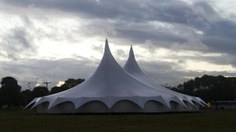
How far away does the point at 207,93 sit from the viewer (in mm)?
84875

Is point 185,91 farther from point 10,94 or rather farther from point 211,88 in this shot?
point 10,94

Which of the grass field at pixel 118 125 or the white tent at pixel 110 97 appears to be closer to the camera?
the grass field at pixel 118 125

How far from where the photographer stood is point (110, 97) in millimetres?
37219

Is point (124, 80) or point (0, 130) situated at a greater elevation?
point (124, 80)

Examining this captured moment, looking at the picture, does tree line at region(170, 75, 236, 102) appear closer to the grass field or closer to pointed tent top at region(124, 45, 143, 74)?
pointed tent top at region(124, 45, 143, 74)

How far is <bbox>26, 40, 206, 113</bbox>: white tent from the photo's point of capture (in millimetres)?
37250

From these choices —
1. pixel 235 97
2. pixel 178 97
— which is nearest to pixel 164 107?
pixel 178 97

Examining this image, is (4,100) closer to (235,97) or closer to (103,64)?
(103,64)

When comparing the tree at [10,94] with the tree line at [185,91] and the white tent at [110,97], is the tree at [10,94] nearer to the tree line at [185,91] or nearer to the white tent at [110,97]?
the tree line at [185,91]

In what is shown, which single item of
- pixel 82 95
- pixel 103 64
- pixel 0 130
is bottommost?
pixel 0 130

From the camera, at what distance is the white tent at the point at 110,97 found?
37.2 m

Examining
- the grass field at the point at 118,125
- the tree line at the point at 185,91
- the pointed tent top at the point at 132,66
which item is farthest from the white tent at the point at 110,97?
the tree line at the point at 185,91

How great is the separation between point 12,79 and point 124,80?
1392 inches

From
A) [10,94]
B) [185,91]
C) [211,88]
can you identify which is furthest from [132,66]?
[185,91]
